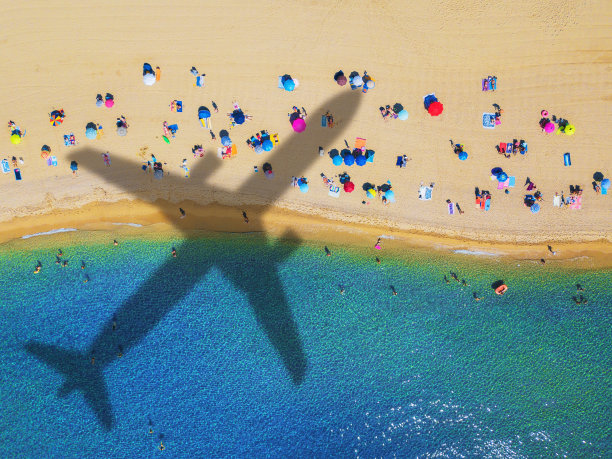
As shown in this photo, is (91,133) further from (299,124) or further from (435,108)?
(435,108)

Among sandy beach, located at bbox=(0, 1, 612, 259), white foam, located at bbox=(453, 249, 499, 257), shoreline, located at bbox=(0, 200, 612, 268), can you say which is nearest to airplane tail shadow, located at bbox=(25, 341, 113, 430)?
shoreline, located at bbox=(0, 200, 612, 268)

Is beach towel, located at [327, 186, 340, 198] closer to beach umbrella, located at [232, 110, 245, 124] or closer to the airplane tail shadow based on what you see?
beach umbrella, located at [232, 110, 245, 124]

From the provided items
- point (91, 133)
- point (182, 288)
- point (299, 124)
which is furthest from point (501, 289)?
point (91, 133)

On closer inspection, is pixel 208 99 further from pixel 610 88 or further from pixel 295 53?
pixel 610 88

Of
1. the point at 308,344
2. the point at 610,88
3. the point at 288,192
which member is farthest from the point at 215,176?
the point at 610,88

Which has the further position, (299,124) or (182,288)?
(182,288)

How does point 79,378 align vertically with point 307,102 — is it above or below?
below
